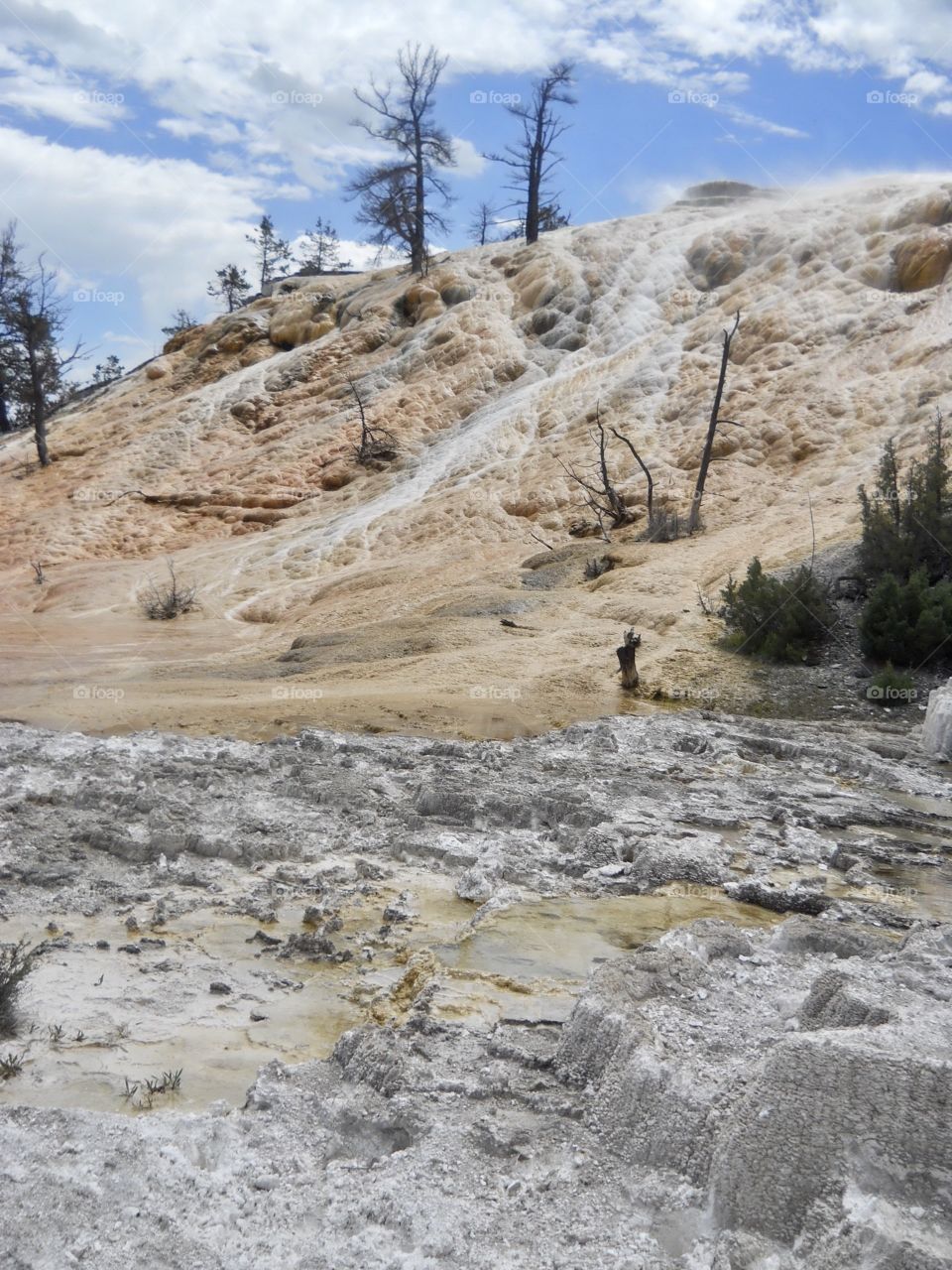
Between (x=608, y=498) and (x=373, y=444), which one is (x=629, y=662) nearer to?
(x=608, y=498)

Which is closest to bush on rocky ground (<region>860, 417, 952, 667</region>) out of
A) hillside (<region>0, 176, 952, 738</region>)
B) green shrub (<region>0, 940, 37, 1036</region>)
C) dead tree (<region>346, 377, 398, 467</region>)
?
hillside (<region>0, 176, 952, 738</region>)

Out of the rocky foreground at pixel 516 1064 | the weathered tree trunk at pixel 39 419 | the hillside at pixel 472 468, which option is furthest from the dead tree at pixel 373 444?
the rocky foreground at pixel 516 1064

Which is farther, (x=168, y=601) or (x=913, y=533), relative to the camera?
(x=168, y=601)

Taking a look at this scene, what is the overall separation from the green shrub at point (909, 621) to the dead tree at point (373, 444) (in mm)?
17313

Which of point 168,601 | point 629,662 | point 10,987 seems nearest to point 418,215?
point 168,601

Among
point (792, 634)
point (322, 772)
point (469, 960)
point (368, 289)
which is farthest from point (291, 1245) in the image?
point (368, 289)

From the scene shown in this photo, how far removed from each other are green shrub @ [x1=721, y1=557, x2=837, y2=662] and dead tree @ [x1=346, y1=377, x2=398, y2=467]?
629 inches

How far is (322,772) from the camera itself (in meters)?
7.68

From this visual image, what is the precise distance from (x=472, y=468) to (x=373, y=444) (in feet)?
12.2

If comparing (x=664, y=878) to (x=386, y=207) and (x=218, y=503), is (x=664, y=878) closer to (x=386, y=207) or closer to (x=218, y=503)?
(x=218, y=503)

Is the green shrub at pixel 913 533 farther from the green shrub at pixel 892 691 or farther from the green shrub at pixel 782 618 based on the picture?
the green shrub at pixel 892 691

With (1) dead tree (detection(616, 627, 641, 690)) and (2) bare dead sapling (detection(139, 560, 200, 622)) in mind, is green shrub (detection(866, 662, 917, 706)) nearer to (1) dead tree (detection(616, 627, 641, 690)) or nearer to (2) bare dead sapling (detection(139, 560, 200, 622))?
(1) dead tree (detection(616, 627, 641, 690))

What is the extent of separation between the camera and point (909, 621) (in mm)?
11453

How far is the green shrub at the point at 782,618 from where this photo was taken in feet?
39.5
